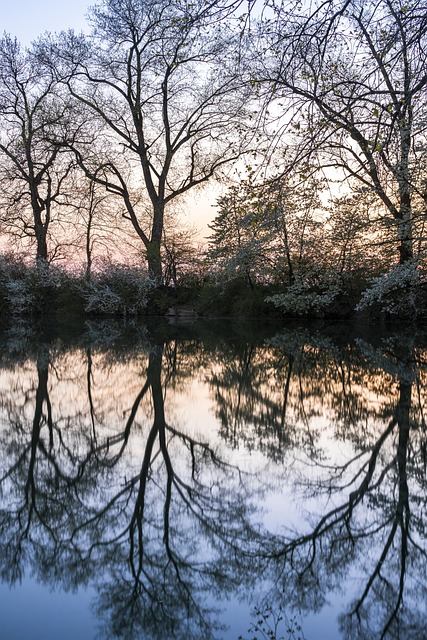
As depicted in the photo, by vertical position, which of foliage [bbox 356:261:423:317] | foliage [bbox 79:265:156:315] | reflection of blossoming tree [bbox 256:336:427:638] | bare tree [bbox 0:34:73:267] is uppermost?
bare tree [bbox 0:34:73:267]

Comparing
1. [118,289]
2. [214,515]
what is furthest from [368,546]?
[118,289]

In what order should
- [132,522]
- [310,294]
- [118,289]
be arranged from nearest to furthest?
[132,522]
[310,294]
[118,289]

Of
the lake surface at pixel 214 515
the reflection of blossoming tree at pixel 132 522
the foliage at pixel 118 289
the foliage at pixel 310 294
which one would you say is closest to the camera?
the lake surface at pixel 214 515

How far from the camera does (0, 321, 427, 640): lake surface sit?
7.73 ft

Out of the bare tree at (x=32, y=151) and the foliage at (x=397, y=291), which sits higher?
the bare tree at (x=32, y=151)

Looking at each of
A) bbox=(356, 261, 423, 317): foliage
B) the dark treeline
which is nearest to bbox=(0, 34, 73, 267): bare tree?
the dark treeline

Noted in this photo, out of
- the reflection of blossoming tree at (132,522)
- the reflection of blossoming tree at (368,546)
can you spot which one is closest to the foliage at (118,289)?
the reflection of blossoming tree at (132,522)

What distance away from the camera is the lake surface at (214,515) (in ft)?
7.73

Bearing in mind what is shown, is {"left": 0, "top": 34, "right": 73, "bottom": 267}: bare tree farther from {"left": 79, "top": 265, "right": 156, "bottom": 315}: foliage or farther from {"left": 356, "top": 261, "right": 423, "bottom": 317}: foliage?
{"left": 356, "top": 261, "right": 423, "bottom": 317}: foliage

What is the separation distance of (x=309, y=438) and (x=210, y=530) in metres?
1.91

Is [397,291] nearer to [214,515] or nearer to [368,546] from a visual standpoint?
[214,515]

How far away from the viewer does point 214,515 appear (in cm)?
326

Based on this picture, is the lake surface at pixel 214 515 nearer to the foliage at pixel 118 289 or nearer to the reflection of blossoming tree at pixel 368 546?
the reflection of blossoming tree at pixel 368 546

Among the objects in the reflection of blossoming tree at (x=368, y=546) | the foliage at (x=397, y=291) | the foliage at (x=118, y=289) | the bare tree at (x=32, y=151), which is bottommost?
the reflection of blossoming tree at (x=368, y=546)
